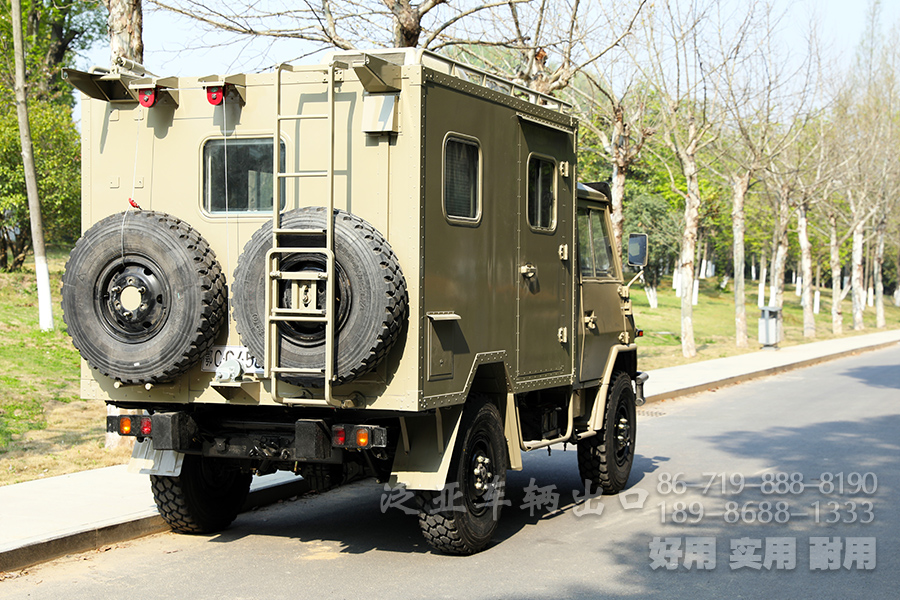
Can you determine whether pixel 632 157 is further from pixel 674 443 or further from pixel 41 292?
pixel 41 292

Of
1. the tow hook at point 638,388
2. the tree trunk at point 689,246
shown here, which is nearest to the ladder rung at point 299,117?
the tow hook at point 638,388

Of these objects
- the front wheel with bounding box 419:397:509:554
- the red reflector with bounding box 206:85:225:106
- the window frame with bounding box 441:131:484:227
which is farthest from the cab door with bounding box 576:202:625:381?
the red reflector with bounding box 206:85:225:106

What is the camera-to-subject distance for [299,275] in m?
5.85

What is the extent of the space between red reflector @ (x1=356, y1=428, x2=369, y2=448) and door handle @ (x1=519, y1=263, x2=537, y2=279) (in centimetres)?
200

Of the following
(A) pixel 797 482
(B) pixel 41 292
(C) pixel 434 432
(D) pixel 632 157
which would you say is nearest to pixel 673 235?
(D) pixel 632 157

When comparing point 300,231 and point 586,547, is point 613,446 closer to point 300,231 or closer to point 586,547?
point 586,547

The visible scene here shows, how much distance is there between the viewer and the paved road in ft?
19.8

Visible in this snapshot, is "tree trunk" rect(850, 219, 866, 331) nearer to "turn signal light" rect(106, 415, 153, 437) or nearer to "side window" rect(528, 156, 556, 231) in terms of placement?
"side window" rect(528, 156, 556, 231)

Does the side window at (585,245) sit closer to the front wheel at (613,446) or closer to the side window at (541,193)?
the side window at (541,193)

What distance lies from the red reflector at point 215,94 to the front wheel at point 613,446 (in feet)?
15.0

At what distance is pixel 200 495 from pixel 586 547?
9.52 ft

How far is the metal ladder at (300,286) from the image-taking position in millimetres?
5762

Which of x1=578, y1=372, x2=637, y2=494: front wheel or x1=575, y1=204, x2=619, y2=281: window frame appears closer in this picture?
x1=575, y1=204, x2=619, y2=281: window frame

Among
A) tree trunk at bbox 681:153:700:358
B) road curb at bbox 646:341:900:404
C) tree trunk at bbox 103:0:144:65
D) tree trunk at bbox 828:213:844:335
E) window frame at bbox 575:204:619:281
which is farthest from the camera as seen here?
tree trunk at bbox 828:213:844:335
